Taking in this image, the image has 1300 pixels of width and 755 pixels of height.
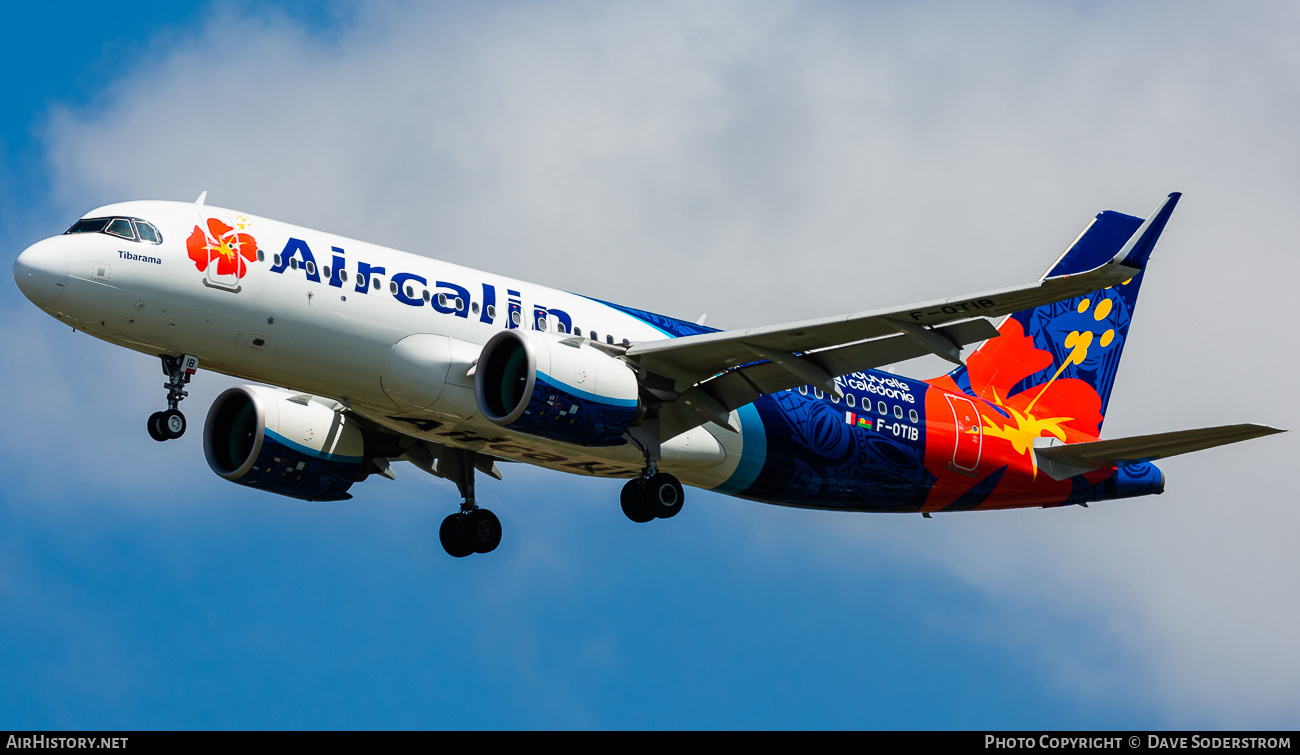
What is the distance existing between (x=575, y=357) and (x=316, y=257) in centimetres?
526

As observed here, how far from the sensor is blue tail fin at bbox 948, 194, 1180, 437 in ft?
132

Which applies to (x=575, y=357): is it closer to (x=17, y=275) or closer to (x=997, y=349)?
(x=17, y=275)

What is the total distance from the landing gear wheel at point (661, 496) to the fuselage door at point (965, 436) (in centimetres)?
793

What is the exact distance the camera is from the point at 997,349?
133ft

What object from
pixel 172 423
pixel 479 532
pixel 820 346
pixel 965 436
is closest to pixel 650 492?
pixel 820 346

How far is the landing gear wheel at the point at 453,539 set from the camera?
3625 cm

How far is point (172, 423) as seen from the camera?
29109 millimetres

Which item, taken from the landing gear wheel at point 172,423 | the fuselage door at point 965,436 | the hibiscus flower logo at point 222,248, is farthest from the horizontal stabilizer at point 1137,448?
the landing gear wheel at point 172,423

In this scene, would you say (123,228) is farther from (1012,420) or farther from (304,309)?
(1012,420)

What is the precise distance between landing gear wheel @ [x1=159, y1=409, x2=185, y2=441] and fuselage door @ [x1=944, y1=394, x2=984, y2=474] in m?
17.7

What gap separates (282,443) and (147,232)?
23.8 feet

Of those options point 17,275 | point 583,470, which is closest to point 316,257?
point 17,275

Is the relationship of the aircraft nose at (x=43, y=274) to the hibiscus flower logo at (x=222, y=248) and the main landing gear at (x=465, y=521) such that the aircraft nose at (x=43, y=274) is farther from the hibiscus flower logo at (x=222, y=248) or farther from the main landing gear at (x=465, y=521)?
the main landing gear at (x=465, y=521)

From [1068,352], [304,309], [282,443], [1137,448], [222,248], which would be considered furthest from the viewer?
[1068,352]
